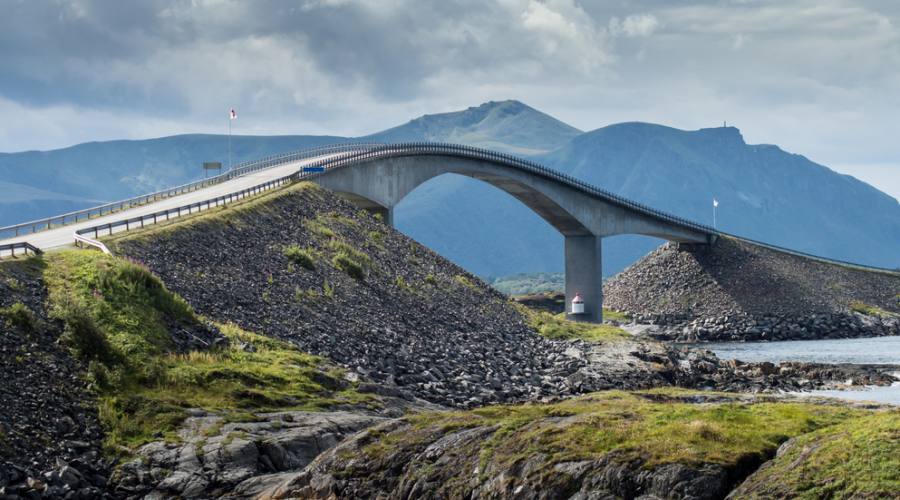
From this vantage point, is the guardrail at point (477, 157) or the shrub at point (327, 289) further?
the guardrail at point (477, 157)

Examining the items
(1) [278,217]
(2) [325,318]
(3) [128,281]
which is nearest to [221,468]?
(3) [128,281]

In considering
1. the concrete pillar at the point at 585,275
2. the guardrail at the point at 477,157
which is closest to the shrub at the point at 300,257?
the guardrail at the point at 477,157

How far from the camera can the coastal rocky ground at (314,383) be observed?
32.5 m

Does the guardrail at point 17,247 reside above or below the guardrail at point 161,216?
below

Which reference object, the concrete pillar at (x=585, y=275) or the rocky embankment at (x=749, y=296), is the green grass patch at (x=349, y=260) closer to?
the concrete pillar at (x=585, y=275)

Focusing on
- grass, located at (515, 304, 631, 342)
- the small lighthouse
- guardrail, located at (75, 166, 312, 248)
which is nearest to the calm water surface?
grass, located at (515, 304, 631, 342)

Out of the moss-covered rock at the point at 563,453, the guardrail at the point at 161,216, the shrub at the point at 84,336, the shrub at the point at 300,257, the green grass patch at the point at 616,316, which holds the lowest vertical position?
the moss-covered rock at the point at 563,453

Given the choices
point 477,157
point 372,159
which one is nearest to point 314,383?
point 372,159

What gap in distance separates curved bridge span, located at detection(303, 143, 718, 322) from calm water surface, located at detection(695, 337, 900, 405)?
852 inches

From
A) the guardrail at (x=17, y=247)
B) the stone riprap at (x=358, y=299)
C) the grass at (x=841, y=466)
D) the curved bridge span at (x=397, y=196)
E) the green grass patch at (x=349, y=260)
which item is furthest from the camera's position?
the green grass patch at (x=349, y=260)

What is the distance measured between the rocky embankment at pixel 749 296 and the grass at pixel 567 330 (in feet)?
146

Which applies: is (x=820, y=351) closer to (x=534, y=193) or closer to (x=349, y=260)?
(x=534, y=193)

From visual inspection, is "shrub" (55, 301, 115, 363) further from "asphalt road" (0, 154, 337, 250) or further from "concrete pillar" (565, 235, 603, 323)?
"concrete pillar" (565, 235, 603, 323)

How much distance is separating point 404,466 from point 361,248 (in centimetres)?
5677
